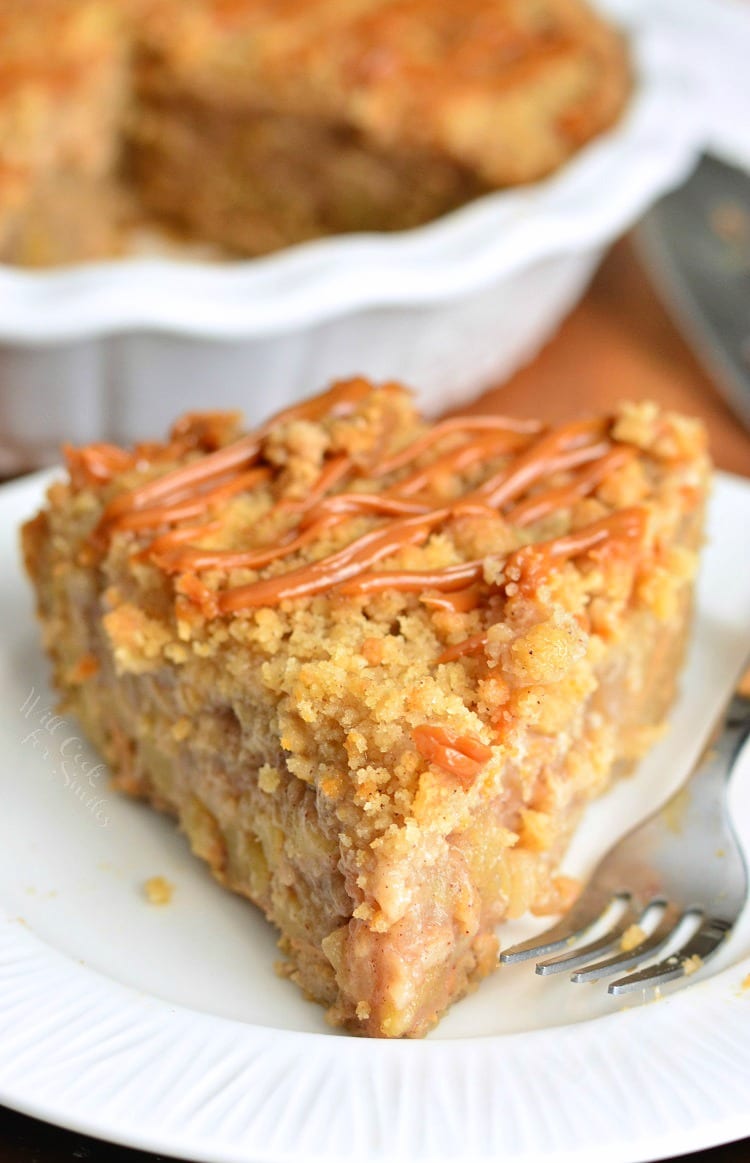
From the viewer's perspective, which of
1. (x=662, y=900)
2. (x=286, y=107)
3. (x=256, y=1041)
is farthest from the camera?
(x=286, y=107)

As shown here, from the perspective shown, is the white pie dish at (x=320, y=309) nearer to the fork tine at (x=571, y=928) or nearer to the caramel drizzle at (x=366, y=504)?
the caramel drizzle at (x=366, y=504)

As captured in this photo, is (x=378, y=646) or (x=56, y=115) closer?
(x=378, y=646)

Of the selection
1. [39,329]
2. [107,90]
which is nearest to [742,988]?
[39,329]

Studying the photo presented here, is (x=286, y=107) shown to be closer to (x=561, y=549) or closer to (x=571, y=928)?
(x=561, y=549)

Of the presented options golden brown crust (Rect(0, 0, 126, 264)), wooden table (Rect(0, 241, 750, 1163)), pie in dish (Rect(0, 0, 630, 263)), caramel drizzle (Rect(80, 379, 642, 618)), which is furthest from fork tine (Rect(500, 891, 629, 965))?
golden brown crust (Rect(0, 0, 126, 264))

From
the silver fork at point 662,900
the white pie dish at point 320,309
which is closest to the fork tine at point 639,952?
the silver fork at point 662,900

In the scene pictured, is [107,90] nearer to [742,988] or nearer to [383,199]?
[383,199]

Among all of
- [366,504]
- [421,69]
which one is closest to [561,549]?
[366,504]

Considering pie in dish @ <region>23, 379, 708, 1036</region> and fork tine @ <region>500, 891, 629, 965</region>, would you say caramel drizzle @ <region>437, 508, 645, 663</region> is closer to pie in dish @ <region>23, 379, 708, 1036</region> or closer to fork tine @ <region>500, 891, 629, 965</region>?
pie in dish @ <region>23, 379, 708, 1036</region>
